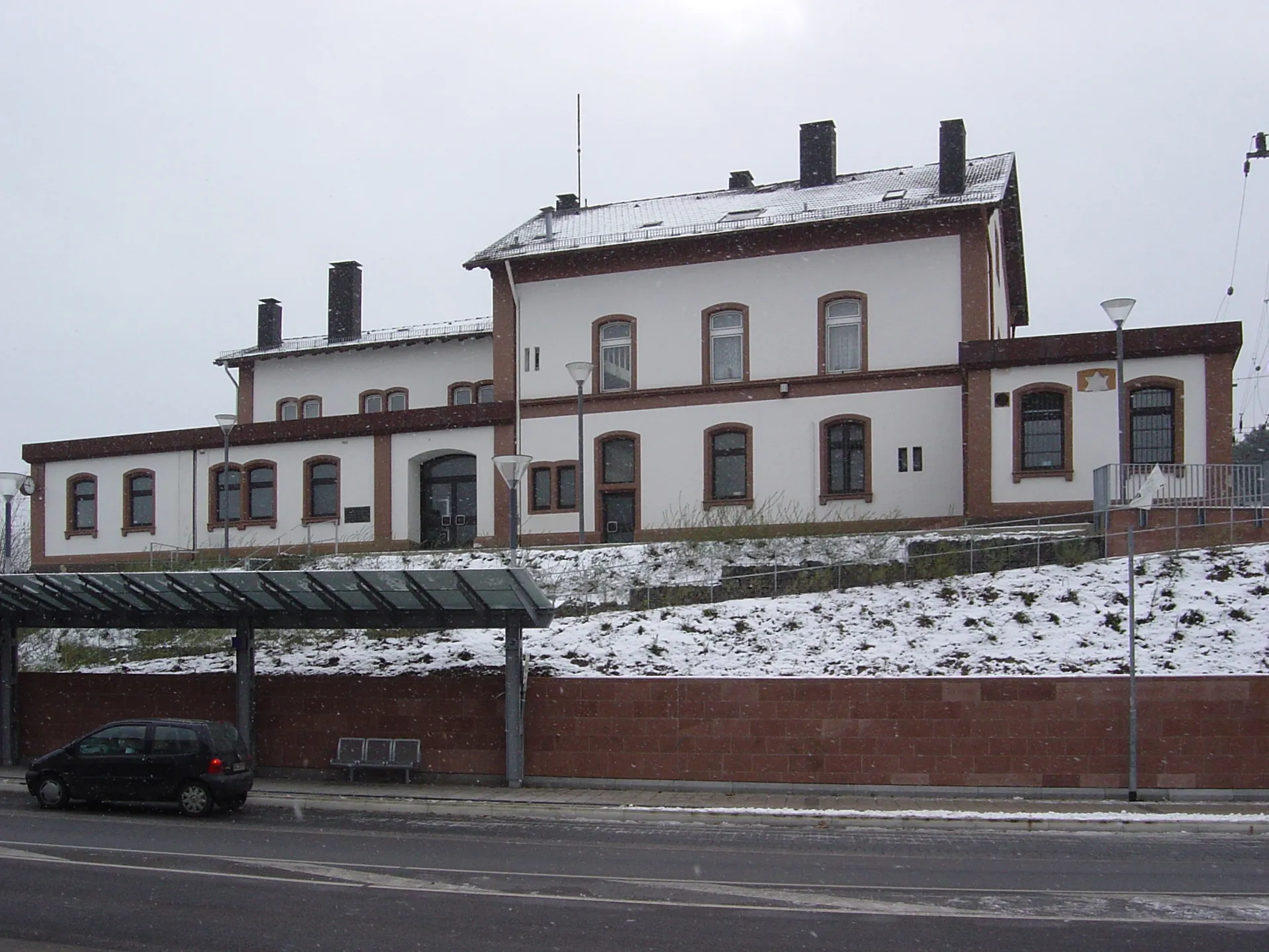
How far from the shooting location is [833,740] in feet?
60.9

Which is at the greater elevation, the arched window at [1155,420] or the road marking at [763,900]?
the arched window at [1155,420]

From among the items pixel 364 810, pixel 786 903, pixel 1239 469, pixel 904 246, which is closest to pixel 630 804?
pixel 364 810

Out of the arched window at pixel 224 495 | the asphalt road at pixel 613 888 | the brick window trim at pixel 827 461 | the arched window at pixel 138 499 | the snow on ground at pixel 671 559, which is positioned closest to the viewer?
the asphalt road at pixel 613 888

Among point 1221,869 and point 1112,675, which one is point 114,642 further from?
point 1221,869

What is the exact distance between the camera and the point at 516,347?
36781mm

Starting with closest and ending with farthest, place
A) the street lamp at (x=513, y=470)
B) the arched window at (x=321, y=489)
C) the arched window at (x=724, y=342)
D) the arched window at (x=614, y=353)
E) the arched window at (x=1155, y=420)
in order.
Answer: the street lamp at (x=513, y=470)
the arched window at (x=1155, y=420)
the arched window at (x=724, y=342)
the arched window at (x=614, y=353)
the arched window at (x=321, y=489)

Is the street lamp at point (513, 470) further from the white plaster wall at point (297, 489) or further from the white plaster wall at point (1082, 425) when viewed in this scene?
the white plaster wall at point (297, 489)

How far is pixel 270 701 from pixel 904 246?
67.4ft

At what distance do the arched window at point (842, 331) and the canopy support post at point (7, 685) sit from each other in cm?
2069

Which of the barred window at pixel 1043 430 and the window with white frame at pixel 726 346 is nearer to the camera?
the barred window at pixel 1043 430

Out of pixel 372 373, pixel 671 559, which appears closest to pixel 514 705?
pixel 671 559

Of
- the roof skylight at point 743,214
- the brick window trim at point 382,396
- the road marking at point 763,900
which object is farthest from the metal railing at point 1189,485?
the brick window trim at point 382,396

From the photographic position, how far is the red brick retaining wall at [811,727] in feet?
57.7

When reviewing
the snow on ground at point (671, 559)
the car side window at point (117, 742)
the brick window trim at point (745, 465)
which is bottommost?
the car side window at point (117, 742)
